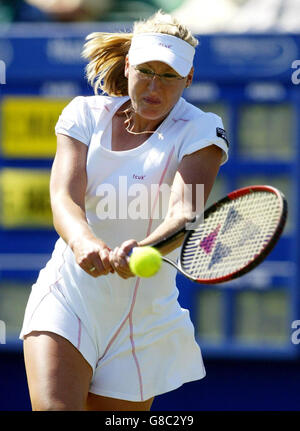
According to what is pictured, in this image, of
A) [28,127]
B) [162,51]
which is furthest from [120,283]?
[28,127]

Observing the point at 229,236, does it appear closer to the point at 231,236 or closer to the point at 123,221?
the point at 231,236

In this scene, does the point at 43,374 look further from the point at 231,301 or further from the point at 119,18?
the point at 119,18

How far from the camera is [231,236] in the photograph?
349 cm

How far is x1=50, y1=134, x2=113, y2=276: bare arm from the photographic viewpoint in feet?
10.6

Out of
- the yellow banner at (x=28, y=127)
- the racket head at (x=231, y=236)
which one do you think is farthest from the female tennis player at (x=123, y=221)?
the yellow banner at (x=28, y=127)

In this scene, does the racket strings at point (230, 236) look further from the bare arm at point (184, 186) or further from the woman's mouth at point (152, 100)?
the woman's mouth at point (152, 100)

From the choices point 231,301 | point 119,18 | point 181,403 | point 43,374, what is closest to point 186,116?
point 43,374

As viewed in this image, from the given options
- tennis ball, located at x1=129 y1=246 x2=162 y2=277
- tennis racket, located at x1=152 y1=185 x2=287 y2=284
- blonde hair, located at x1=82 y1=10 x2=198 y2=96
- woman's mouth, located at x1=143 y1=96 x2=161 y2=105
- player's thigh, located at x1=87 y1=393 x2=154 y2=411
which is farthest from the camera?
blonde hair, located at x1=82 y1=10 x2=198 y2=96

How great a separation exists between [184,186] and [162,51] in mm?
444

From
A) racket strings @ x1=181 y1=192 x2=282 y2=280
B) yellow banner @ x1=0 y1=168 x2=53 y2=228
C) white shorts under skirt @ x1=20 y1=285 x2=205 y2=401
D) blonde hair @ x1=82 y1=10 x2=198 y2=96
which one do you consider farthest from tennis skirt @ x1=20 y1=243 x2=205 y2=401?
yellow banner @ x1=0 y1=168 x2=53 y2=228

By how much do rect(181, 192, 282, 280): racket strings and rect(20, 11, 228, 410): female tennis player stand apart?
12 centimetres

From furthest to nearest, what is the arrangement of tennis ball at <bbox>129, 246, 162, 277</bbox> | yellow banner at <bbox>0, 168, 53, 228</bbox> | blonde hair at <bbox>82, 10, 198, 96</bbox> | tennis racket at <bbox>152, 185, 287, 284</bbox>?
yellow banner at <bbox>0, 168, 53, 228</bbox>
blonde hair at <bbox>82, 10, 198, 96</bbox>
tennis racket at <bbox>152, 185, 287, 284</bbox>
tennis ball at <bbox>129, 246, 162, 277</bbox>

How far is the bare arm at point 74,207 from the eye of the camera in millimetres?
3225

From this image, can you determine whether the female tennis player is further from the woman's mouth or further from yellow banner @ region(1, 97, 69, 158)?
yellow banner @ region(1, 97, 69, 158)
